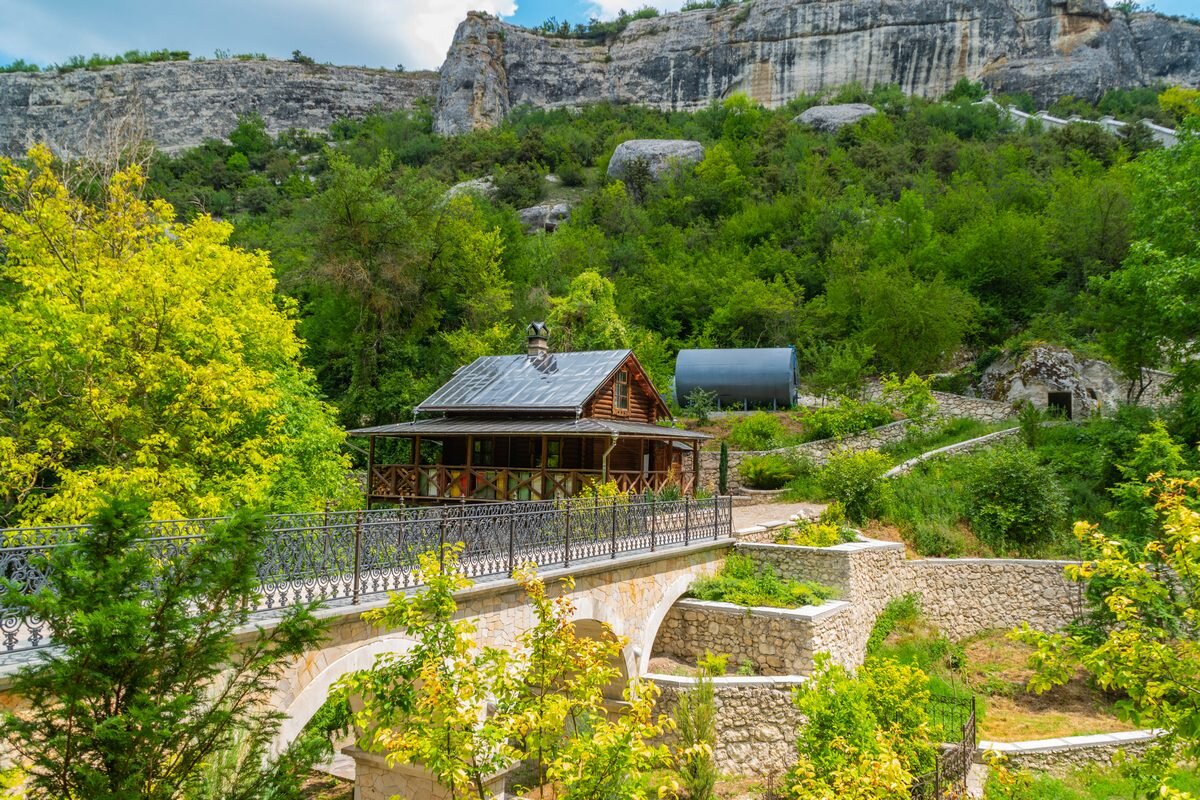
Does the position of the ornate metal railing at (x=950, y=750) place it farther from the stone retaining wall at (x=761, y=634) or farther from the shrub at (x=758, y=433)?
the shrub at (x=758, y=433)

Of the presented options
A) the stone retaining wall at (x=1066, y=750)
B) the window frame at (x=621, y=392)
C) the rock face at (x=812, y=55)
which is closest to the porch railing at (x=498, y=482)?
the window frame at (x=621, y=392)

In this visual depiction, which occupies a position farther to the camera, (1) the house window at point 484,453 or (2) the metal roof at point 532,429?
(1) the house window at point 484,453

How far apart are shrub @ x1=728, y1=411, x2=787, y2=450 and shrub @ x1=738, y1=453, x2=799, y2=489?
204cm

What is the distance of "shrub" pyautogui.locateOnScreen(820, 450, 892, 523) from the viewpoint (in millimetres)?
19297

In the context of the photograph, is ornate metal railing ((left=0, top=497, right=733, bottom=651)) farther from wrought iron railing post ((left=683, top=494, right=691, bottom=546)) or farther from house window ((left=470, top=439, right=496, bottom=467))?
house window ((left=470, top=439, right=496, bottom=467))

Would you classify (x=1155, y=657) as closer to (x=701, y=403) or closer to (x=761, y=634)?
(x=761, y=634)

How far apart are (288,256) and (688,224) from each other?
29012mm

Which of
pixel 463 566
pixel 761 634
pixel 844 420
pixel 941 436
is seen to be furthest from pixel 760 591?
pixel 941 436

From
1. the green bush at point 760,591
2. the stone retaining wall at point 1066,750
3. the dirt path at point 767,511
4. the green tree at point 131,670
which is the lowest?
the stone retaining wall at point 1066,750

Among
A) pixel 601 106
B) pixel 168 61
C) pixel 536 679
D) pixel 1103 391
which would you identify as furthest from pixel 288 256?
pixel 168 61

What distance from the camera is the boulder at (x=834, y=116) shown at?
195ft

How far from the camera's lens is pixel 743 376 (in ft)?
100.0

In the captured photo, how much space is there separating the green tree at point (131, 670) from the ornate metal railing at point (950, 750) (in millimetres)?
9475

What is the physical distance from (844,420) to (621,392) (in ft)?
32.1
